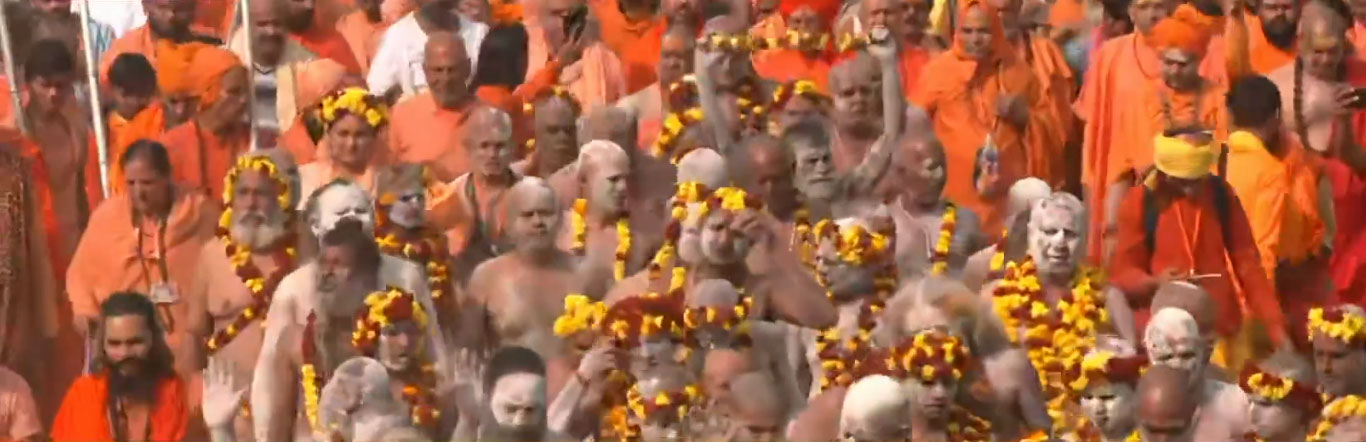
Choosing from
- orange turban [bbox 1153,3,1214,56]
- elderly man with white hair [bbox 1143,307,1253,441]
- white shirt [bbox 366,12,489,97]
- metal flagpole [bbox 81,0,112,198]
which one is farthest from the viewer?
white shirt [bbox 366,12,489,97]

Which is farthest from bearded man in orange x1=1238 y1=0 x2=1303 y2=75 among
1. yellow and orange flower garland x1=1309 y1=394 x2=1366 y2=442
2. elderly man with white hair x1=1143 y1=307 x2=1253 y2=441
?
yellow and orange flower garland x1=1309 y1=394 x2=1366 y2=442

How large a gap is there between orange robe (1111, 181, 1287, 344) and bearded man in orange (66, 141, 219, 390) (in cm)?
327

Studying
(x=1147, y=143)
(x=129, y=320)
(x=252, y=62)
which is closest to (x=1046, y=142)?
(x=1147, y=143)

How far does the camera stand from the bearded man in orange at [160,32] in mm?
22453

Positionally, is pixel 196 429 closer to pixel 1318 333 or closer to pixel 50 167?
pixel 50 167

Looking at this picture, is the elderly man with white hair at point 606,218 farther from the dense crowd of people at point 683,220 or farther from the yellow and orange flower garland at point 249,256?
the yellow and orange flower garland at point 249,256

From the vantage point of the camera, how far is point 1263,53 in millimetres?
22406

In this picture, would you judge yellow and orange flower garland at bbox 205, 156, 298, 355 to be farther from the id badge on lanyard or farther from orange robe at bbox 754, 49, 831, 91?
orange robe at bbox 754, 49, 831, 91

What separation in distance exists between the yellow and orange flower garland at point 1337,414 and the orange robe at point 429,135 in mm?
3929

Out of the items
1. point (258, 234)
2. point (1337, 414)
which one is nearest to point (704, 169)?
point (258, 234)

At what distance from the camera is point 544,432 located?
61.4 feet

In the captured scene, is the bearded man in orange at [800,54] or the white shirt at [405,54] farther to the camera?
the bearded man in orange at [800,54]

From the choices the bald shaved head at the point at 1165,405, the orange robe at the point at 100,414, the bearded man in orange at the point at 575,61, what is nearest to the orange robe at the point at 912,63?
the bearded man in orange at the point at 575,61

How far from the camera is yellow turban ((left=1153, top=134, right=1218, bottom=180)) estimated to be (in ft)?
66.2
